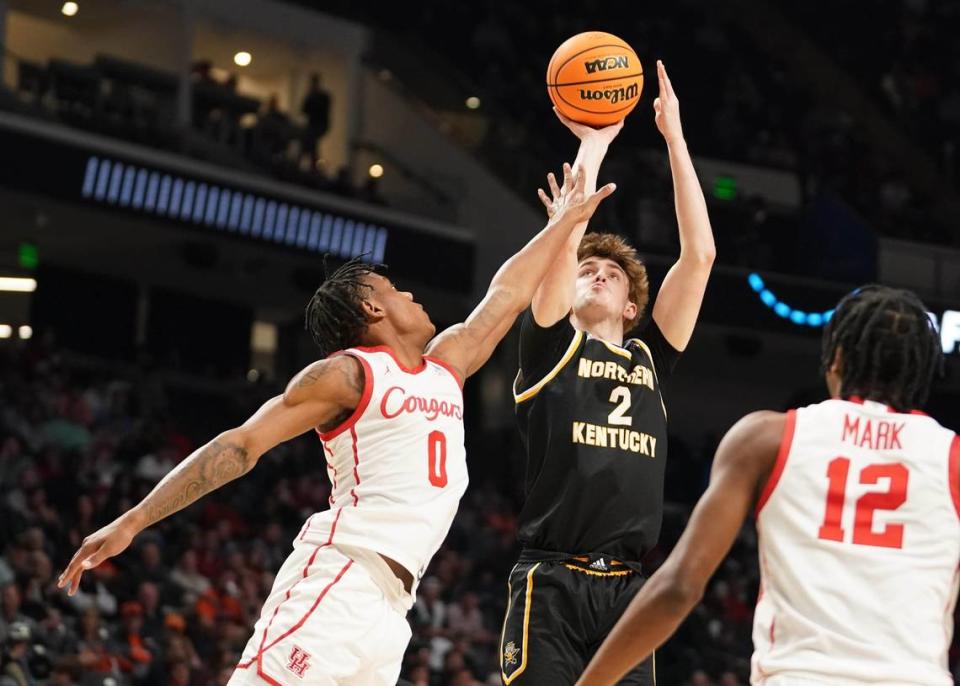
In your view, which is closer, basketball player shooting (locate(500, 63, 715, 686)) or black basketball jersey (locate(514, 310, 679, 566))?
basketball player shooting (locate(500, 63, 715, 686))

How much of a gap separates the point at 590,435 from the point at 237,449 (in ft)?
3.93

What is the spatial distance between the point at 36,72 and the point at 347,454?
12.9 meters

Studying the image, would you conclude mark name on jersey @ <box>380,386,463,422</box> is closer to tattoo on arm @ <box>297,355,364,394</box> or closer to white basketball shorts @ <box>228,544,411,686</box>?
tattoo on arm @ <box>297,355,364,394</box>

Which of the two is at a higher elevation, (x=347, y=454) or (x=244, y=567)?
(x=347, y=454)

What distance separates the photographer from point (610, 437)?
5.09 m

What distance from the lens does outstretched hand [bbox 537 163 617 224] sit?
17.1 ft

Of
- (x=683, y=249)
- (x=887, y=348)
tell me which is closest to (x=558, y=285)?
(x=683, y=249)

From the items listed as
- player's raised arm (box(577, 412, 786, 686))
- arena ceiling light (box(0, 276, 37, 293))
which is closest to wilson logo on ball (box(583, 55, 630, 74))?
player's raised arm (box(577, 412, 786, 686))

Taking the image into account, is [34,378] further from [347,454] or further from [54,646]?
[347,454]

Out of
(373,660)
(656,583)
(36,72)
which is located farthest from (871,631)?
(36,72)

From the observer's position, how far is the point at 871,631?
10.2 feet

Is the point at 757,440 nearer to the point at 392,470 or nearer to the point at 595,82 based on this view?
the point at 392,470

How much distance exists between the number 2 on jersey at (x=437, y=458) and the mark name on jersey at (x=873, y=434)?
1.70 meters

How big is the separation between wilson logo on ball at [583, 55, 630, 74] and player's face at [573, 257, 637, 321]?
2.73ft
